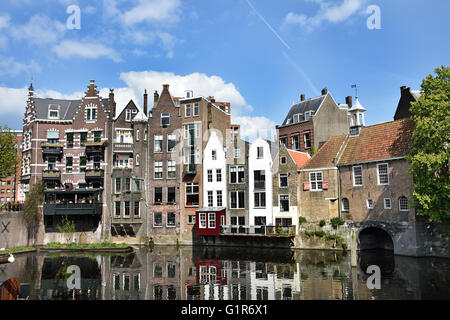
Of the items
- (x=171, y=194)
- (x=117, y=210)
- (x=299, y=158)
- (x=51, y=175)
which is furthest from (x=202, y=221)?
(x=51, y=175)

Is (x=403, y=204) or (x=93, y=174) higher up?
(x=93, y=174)

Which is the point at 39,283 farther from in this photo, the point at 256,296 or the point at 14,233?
the point at 14,233

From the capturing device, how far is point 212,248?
4903 cm

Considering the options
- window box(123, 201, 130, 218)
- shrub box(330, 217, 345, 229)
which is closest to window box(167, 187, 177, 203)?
window box(123, 201, 130, 218)

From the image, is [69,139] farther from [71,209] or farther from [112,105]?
[71,209]

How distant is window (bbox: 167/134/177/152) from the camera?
182 ft

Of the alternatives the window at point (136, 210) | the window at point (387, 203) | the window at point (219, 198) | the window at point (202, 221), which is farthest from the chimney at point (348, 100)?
the window at point (136, 210)

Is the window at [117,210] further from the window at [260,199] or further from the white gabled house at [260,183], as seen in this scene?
the window at [260,199]

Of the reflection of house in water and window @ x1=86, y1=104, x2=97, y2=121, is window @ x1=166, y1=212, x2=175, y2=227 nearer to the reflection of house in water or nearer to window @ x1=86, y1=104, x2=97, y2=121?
the reflection of house in water

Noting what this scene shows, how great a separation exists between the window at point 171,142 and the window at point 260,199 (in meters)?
14.0

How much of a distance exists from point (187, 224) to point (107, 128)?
1839 centimetres

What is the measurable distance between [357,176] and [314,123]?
14895 mm

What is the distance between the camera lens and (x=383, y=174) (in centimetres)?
4150

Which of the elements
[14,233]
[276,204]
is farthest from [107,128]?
[276,204]
